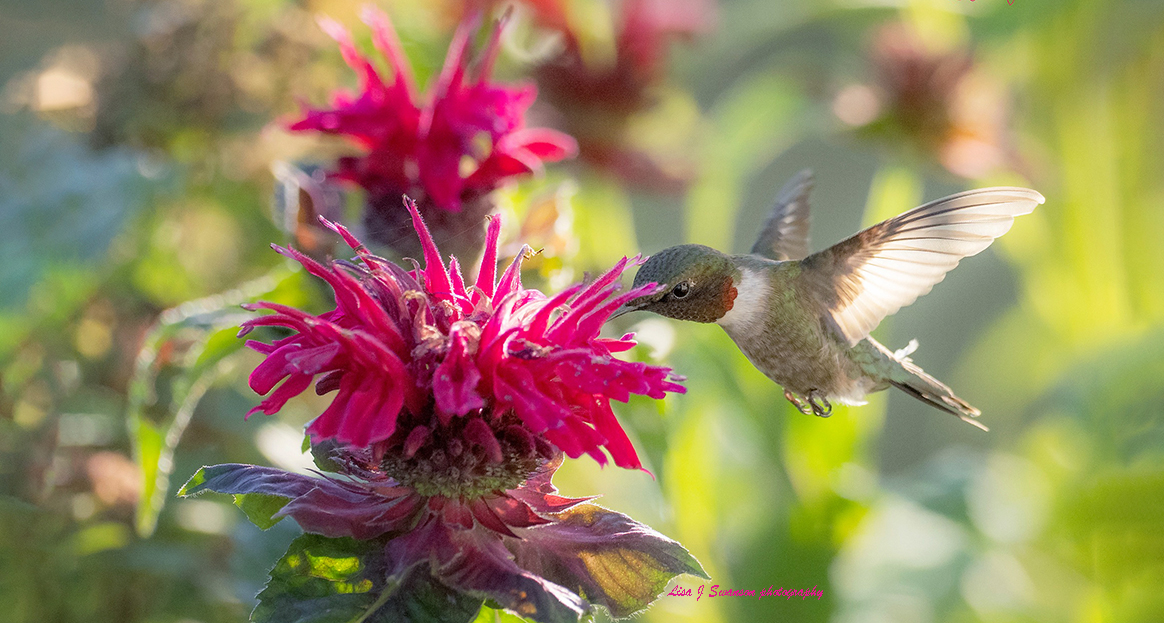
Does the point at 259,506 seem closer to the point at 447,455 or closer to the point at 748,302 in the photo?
the point at 447,455

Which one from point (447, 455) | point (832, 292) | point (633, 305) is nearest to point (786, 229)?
point (832, 292)

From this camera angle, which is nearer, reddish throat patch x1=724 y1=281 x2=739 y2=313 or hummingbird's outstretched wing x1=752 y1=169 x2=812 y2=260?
reddish throat patch x1=724 y1=281 x2=739 y2=313

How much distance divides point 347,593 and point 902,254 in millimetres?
322

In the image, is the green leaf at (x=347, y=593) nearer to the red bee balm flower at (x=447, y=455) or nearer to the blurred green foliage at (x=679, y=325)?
the red bee balm flower at (x=447, y=455)

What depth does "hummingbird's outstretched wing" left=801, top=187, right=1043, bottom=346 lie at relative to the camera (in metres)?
0.42

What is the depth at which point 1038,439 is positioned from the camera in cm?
131

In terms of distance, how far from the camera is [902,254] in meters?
0.49

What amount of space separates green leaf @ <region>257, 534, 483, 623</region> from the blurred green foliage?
0.15 metres

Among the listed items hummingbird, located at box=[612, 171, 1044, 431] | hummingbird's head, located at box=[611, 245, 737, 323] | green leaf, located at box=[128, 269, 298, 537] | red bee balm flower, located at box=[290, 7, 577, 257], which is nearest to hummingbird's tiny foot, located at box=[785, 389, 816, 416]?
hummingbird, located at box=[612, 171, 1044, 431]

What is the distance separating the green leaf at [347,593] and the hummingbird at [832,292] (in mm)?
153

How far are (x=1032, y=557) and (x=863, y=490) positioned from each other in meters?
0.40

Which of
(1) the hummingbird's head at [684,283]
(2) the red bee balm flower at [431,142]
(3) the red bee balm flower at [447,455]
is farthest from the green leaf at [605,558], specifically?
(2) the red bee balm flower at [431,142]

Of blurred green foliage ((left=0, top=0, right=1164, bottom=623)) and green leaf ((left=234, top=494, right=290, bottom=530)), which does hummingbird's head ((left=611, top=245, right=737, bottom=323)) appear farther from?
green leaf ((left=234, top=494, right=290, bottom=530))

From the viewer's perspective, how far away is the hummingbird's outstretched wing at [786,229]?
58 cm
